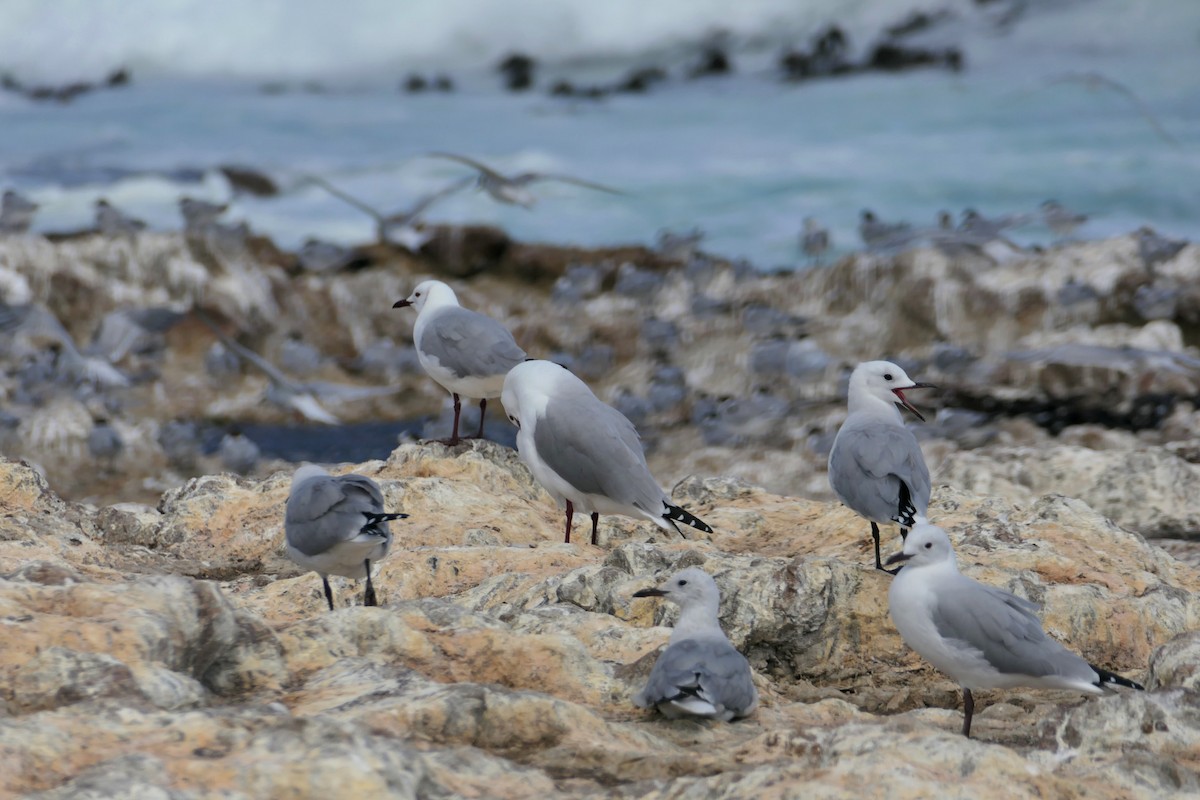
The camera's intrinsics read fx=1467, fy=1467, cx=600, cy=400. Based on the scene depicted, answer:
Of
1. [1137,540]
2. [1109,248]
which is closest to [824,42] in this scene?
[1109,248]

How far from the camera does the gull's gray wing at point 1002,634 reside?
3.61 m

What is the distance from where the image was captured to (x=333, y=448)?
13016mm

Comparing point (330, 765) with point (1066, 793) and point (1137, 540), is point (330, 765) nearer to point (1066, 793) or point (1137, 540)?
point (1066, 793)

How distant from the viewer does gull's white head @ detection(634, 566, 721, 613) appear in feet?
12.3

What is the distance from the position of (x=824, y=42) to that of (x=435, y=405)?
11630 millimetres

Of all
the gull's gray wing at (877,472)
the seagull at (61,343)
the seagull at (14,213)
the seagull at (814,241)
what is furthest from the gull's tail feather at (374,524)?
the seagull at (14,213)

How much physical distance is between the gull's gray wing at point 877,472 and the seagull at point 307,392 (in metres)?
7.53

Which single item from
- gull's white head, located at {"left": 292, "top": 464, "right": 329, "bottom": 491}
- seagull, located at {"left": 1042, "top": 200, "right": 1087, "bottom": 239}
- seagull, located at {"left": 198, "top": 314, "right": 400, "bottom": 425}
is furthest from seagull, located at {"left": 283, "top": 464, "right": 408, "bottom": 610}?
seagull, located at {"left": 1042, "top": 200, "right": 1087, "bottom": 239}

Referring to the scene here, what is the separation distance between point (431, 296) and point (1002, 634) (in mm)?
4178

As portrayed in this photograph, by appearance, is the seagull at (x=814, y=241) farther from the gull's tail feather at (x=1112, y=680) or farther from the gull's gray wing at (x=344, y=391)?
the gull's tail feather at (x=1112, y=680)

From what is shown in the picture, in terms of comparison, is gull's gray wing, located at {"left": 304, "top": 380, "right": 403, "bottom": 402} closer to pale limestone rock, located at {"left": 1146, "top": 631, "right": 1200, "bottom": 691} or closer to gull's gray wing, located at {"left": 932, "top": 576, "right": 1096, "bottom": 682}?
gull's gray wing, located at {"left": 932, "top": 576, "right": 1096, "bottom": 682}

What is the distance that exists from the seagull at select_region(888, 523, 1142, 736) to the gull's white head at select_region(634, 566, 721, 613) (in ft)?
1.67

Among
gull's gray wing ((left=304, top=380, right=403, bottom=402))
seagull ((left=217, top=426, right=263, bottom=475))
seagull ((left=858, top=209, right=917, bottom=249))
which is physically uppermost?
seagull ((left=858, top=209, right=917, bottom=249))

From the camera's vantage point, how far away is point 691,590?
3775 mm
